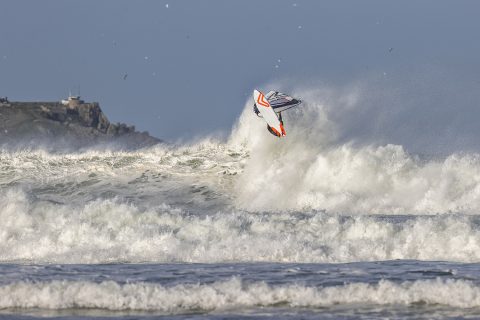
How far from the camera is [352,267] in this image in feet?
58.7

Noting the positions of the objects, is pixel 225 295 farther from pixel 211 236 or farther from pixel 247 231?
pixel 247 231

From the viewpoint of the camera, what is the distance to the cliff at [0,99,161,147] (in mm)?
115688

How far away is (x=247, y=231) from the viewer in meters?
22.5

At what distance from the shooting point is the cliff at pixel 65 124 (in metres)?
116

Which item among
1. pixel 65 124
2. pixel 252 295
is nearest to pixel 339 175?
pixel 252 295

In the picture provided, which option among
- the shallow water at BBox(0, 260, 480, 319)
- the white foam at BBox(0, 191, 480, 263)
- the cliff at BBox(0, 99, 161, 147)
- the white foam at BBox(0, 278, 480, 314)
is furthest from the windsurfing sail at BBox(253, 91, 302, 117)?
the cliff at BBox(0, 99, 161, 147)

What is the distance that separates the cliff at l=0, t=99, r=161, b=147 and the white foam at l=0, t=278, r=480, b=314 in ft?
315

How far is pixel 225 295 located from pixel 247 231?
7.36 metres

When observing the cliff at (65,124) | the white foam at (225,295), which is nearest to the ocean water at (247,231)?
the white foam at (225,295)

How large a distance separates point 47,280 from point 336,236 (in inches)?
289

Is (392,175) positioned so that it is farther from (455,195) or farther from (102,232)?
(102,232)

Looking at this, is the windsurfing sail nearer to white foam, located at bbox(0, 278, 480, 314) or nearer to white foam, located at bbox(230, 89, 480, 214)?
white foam, located at bbox(230, 89, 480, 214)

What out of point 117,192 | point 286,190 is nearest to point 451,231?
point 286,190

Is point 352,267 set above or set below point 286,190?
below
